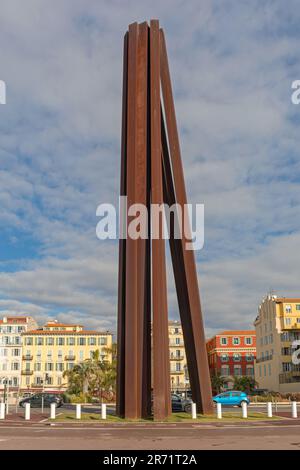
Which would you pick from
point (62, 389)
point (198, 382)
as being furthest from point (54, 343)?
point (198, 382)

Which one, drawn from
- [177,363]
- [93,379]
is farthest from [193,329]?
[177,363]

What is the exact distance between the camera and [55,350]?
322 feet

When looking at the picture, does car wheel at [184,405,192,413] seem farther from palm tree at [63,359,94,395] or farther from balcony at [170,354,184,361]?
balcony at [170,354,184,361]

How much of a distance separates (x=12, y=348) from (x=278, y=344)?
49083 mm

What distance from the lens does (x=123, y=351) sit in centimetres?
2650

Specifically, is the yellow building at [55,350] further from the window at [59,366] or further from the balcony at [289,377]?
the balcony at [289,377]

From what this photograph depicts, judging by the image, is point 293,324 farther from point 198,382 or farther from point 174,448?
point 174,448

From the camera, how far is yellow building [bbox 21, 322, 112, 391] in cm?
9712

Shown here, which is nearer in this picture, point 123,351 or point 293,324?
point 123,351

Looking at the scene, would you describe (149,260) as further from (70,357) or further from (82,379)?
(70,357)

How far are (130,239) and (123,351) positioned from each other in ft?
18.4

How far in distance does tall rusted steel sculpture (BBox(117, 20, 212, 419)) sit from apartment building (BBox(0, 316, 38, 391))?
245 ft

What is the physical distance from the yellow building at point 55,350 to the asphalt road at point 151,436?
74783 millimetres

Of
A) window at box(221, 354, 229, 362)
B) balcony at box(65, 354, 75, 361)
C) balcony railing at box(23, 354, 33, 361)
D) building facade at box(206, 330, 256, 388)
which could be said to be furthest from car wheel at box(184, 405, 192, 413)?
balcony railing at box(23, 354, 33, 361)
